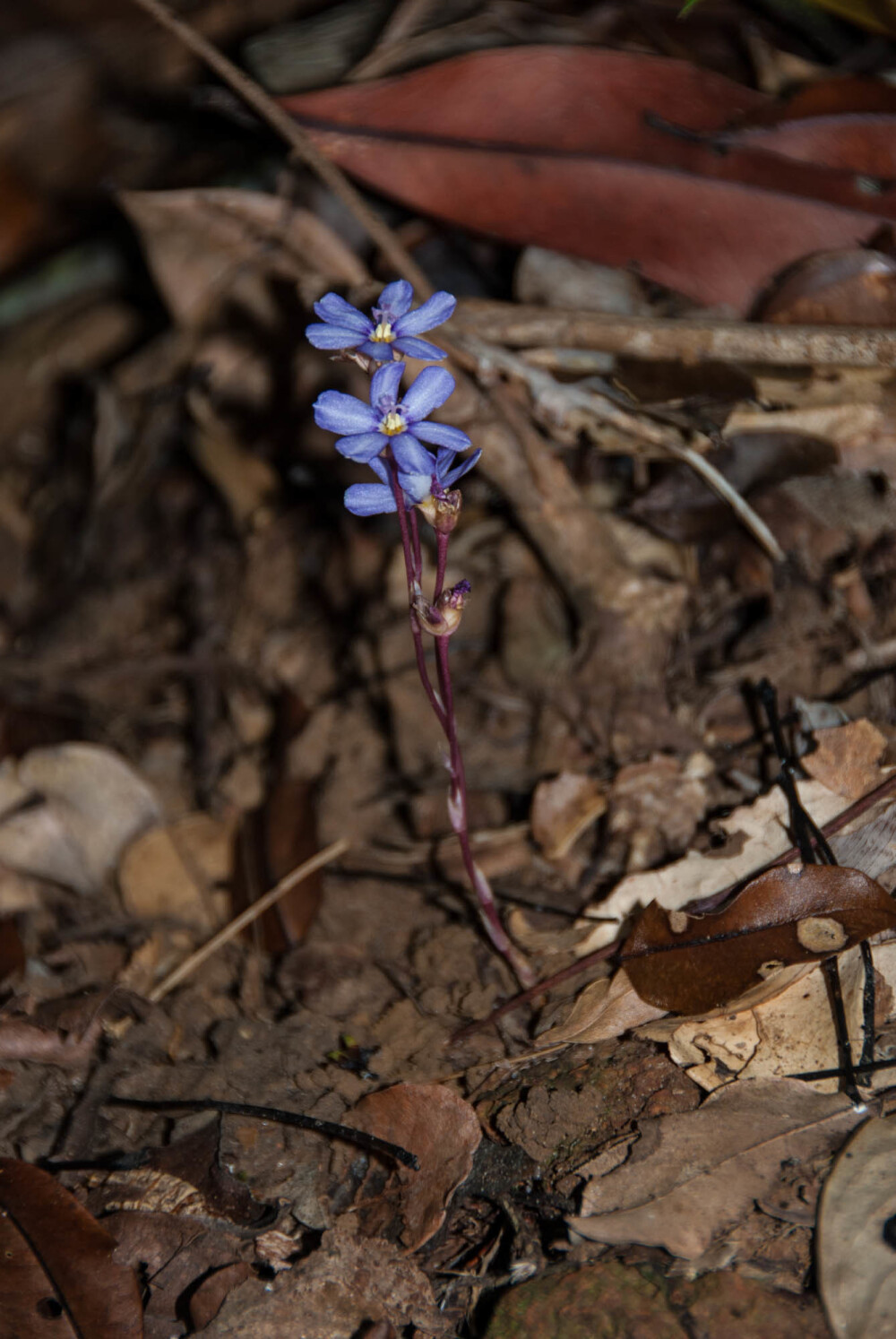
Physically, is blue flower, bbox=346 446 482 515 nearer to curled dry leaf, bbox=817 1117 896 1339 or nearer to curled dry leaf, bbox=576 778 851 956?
curled dry leaf, bbox=576 778 851 956

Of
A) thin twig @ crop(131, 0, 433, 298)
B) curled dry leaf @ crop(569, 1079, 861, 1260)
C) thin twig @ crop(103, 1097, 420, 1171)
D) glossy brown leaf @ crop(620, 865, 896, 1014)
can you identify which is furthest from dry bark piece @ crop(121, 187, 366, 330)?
curled dry leaf @ crop(569, 1079, 861, 1260)

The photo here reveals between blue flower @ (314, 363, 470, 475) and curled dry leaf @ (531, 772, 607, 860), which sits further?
curled dry leaf @ (531, 772, 607, 860)

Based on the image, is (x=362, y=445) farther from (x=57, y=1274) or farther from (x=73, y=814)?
(x=73, y=814)

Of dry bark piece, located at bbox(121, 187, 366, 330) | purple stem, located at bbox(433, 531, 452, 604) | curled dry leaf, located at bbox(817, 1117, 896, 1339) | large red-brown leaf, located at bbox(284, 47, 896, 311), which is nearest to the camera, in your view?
curled dry leaf, located at bbox(817, 1117, 896, 1339)

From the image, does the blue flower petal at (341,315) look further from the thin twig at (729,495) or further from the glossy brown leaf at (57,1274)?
the glossy brown leaf at (57,1274)

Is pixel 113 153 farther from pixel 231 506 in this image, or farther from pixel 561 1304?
pixel 561 1304

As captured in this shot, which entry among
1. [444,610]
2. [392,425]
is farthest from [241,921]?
[392,425]

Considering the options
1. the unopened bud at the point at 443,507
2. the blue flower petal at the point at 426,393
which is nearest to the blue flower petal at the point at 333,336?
the blue flower petal at the point at 426,393
